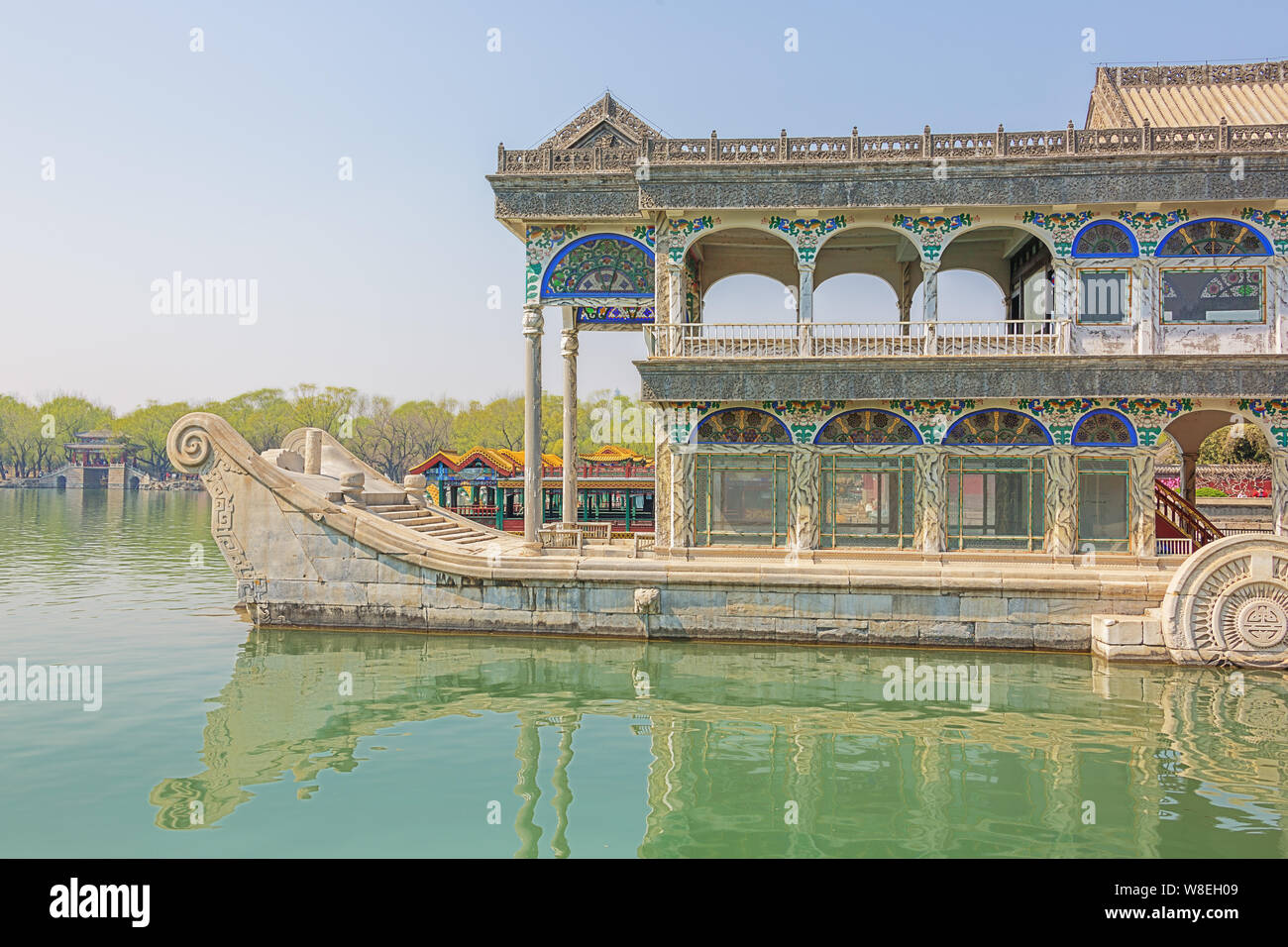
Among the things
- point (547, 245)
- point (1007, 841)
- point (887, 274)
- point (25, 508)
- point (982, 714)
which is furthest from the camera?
point (25, 508)

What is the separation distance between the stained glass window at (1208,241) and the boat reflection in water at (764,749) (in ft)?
22.0

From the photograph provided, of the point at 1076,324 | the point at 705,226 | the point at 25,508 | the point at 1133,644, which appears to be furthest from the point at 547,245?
the point at 25,508

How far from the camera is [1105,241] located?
14.6 metres

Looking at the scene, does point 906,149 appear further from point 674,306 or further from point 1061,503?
point 1061,503

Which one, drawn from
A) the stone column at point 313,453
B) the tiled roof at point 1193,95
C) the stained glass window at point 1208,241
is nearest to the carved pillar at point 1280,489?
the stained glass window at point 1208,241

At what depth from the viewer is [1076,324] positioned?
577 inches

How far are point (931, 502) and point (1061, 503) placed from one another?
2.00m

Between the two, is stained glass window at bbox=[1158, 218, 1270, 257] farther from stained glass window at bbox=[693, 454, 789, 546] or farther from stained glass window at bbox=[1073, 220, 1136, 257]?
stained glass window at bbox=[693, 454, 789, 546]

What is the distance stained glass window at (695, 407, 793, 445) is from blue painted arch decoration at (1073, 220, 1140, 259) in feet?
18.5

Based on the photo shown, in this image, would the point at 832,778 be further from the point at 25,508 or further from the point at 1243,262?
the point at 25,508

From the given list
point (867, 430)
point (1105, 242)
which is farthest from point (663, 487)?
point (1105, 242)

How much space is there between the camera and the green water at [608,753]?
715cm

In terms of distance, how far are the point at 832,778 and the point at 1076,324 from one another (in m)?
9.70

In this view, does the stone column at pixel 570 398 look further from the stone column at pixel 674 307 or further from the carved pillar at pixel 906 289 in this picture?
the carved pillar at pixel 906 289
